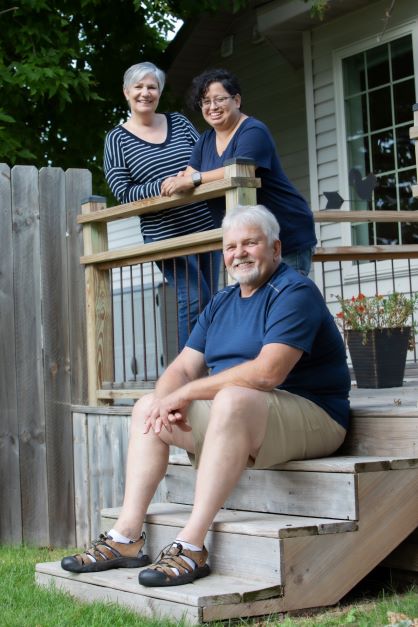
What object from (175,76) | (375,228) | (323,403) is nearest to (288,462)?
(323,403)

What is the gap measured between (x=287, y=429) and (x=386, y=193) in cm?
480

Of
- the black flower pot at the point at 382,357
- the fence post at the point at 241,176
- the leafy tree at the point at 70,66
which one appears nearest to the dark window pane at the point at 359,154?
the leafy tree at the point at 70,66

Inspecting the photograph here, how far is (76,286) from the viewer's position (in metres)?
5.70

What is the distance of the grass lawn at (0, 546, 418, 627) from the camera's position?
3.33 metres

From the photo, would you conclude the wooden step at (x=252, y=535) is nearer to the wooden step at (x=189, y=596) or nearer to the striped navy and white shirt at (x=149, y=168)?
the wooden step at (x=189, y=596)

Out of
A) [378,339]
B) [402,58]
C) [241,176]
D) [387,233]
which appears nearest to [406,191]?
[387,233]

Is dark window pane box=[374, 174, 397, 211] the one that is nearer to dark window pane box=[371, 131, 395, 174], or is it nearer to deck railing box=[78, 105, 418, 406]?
dark window pane box=[371, 131, 395, 174]

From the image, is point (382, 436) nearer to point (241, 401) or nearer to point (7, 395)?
point (241, 401)

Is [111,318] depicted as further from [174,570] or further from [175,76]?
A: [175,76]

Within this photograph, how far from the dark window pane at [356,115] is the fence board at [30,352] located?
351cm

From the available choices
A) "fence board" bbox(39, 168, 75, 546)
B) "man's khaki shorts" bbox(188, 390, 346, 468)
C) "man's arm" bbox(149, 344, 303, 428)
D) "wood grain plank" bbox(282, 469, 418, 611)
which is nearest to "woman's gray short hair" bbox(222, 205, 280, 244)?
"man's arm" bbox(149, 344, 303, 428)

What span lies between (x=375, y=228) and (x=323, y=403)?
14.4 ft

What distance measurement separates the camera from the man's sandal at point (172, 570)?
3.43 m

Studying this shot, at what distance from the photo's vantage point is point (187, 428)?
12.5 ft
